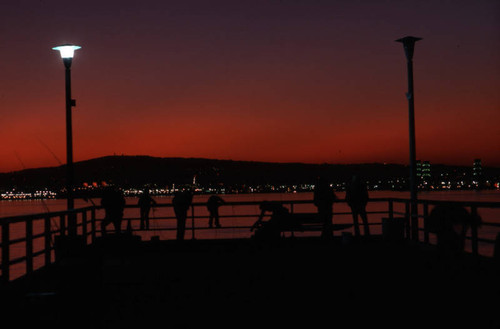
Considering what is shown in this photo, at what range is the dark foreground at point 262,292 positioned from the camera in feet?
25.4

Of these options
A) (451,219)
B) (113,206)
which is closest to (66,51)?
(113,206)

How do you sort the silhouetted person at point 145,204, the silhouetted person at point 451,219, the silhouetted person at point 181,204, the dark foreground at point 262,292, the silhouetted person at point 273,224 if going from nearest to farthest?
the dark foreground at point 262,292 < the silhouetted person at point 451,219 < the silhouetted person at point 273,224 < the silhouetted person at point 181,204 < the silhouetted person at point 145,204

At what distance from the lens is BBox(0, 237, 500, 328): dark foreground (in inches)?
305

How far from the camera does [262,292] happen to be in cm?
1018

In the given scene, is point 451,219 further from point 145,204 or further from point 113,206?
point 145,204

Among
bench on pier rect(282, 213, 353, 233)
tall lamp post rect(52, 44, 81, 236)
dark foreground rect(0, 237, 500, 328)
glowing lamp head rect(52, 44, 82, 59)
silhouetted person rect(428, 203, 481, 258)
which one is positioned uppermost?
glowing lamp head rect(52, 44, 82, 59)

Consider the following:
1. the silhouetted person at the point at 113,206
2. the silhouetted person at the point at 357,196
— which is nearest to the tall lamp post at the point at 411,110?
the silhouetted person at the point at 357,196

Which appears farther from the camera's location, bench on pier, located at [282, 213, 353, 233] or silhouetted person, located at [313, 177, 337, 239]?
silhouetted person, located at [313, 177, 337, 239]

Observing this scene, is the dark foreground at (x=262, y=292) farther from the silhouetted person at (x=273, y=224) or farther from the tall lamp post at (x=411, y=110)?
the tall lamp post at (x=411, y=110)

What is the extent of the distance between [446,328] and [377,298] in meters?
2.08

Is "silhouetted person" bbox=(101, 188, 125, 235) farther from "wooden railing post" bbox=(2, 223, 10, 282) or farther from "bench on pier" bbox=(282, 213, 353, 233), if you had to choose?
"wooden railing post" bbox=(2, 223, 10, 282)

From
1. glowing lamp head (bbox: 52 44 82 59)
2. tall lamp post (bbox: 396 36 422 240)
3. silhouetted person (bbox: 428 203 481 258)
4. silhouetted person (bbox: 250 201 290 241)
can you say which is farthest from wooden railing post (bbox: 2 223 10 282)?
tall lamp post (bbox: 396 36 422 240)

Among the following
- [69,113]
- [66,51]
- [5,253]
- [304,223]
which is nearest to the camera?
[5,253]

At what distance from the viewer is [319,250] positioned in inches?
701
